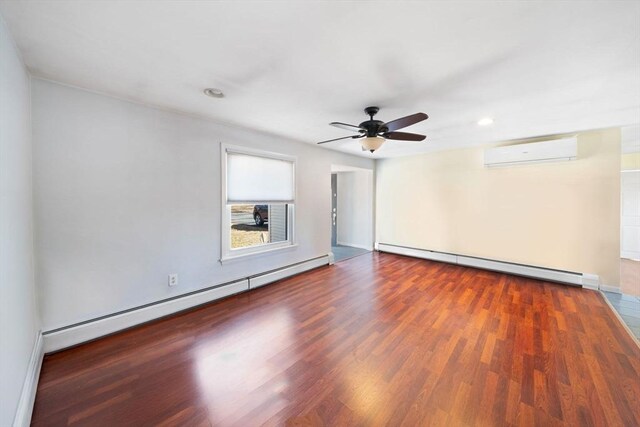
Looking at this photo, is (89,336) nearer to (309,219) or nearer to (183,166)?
(183,166)

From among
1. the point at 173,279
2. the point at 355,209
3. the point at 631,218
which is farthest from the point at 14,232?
the point at 631,218

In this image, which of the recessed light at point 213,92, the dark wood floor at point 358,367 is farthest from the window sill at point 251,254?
the recessed light at point 213,92

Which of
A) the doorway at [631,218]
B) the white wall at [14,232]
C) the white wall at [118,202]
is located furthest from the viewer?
the doorway at [631,218]

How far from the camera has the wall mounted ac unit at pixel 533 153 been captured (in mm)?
3691

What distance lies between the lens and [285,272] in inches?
159

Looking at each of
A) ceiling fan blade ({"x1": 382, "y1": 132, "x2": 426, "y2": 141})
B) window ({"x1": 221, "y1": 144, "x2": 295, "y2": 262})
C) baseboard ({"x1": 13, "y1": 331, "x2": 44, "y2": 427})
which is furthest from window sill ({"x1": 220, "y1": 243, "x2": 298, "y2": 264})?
ceiling fan blade ({"x1": 382, "y1": 132, "x2": 426, "y2": 141})

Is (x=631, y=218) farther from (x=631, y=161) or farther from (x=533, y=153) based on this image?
(x=533, y=153)

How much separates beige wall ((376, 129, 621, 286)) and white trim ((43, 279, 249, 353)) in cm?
428

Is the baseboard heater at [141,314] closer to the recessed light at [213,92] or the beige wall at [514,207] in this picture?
the recessed light at [213,92]

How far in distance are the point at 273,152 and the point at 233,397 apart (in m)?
3.10

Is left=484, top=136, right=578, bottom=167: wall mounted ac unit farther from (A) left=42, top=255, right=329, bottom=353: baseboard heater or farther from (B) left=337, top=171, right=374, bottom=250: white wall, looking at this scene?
(A) left=42, top=255, right=329, bottom=353: baseboard heater

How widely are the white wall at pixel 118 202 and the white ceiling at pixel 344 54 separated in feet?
0.94

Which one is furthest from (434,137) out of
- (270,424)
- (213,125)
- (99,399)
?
(99,399)

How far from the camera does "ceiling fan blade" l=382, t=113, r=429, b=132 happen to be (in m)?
2.13
